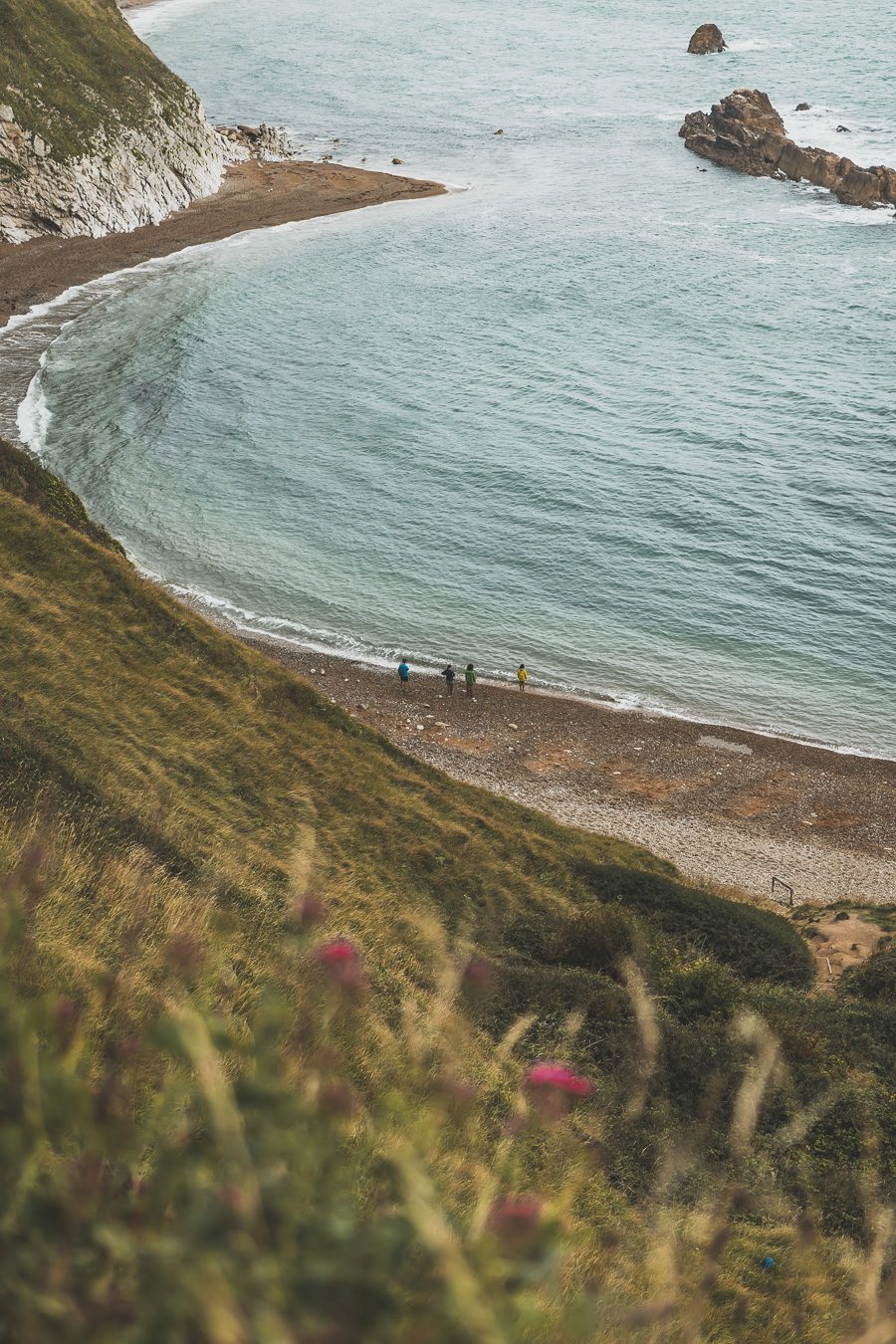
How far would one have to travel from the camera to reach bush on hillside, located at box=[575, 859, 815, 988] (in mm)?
21344

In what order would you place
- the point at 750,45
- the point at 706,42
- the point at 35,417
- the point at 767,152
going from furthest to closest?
the point at 750,45 < the point at 706,42 < the point at 767,152 < the point at 35,417

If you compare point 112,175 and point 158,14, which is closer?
point 112,175

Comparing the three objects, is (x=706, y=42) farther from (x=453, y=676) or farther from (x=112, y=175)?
(x=453, y=676)

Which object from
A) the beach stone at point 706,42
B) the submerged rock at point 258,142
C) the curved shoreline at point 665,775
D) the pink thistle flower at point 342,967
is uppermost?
the beach stone at point 706,42

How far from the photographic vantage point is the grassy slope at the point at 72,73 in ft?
274

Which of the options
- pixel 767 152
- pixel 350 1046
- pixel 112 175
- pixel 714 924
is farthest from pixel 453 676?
pixel 767 152

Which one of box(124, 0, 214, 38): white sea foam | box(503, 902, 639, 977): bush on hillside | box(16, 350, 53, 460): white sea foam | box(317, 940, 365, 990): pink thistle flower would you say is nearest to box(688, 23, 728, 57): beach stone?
box(124, 0, 214, 38): white sea foam

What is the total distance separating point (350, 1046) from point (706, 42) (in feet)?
578

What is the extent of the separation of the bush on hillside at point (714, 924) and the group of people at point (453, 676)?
61.6 feet

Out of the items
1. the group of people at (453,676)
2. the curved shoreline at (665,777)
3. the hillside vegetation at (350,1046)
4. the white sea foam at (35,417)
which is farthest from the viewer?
the white sea foam at (35,417)

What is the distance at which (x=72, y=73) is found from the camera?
294 ft

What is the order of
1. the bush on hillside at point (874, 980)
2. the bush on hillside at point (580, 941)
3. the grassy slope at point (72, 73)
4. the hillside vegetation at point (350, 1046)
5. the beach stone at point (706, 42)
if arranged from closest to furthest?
the hillside vegetation at point (350, 1046) → the bush on hillside at point (580, 941) → the bush on hillside at point (874, 980) → the grassy slope at point (72, 73) → the beach stone at point (706, 42)

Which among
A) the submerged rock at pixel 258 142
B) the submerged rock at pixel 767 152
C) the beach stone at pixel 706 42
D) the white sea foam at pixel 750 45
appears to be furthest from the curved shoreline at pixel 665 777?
the white sea foam at pixel 750 45

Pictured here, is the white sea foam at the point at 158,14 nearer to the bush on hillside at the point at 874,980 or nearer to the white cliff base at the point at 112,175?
the white cliff base at the point at 112,175
